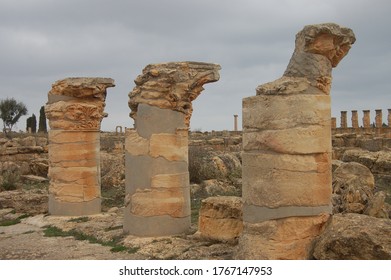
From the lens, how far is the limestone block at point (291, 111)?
249 inches

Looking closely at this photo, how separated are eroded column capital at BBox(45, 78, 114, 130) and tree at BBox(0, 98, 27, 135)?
132 feet

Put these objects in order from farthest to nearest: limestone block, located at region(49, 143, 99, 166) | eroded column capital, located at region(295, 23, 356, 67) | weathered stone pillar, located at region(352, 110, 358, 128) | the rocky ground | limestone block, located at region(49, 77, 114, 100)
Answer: weathered stone pillar, located at region(352, 110, 358, 128), limestone block, located at region(49, 143, 99, 166), limestone block, located at region(49, 77, 114, 100), eroded column capital, located at region(295, 23, 356, 67), the rocky ground

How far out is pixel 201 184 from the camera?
55.3 ft

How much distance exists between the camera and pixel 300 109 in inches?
249

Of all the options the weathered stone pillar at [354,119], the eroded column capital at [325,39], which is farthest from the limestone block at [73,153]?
the weathered stone pillar at [354,119]

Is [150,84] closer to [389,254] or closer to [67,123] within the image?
[67,123]

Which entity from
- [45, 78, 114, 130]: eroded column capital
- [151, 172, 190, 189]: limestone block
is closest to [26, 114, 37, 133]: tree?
[45, 78, 114, 130]: eroded column capital

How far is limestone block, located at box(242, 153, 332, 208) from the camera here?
626 cm

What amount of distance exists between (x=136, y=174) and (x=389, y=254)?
5.25 m

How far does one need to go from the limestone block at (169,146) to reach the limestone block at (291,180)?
3.29m

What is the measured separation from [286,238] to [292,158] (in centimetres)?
103

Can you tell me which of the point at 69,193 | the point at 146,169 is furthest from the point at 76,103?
the point at 146,169

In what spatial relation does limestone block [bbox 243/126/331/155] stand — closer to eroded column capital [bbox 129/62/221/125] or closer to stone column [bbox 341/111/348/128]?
eroded column capital [bbox 129/62/221/125]

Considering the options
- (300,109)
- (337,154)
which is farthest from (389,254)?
(337,154)
